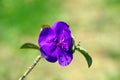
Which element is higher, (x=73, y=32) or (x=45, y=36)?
(x=45, y=36)

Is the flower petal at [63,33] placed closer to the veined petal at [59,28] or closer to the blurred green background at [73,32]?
the veined petal at [59,28]

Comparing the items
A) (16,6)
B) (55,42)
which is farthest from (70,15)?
(55,42)

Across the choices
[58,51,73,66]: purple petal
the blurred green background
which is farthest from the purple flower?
the blurred green background

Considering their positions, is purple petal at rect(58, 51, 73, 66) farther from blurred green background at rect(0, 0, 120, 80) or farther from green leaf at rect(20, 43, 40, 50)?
blurred green background at rect(0, 0, 120, 80)

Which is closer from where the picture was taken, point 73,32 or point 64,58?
point 64,58

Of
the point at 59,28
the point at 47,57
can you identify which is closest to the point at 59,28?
the point at 59,28

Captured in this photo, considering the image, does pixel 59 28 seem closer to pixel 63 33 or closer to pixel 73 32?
pixel 63 33

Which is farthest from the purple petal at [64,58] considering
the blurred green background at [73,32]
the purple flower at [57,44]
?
the blurred green background at [73,32]
